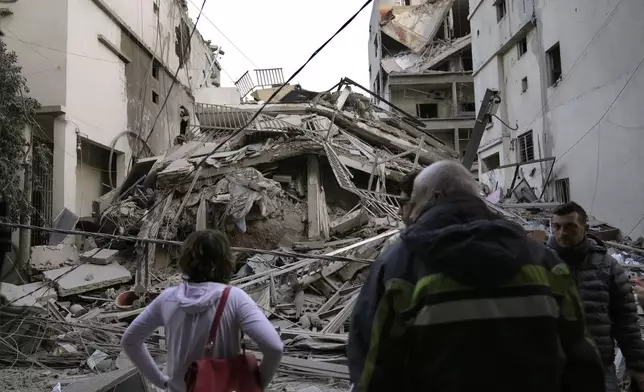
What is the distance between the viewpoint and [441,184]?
1417 mm

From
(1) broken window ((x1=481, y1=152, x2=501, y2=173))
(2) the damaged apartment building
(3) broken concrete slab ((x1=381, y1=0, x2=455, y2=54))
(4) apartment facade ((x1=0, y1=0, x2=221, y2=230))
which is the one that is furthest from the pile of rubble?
(3) broken concrete slab ((x1=381, y1=0, x2=455, y2=54))

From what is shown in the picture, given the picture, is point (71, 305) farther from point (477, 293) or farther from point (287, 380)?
point (477, 293)

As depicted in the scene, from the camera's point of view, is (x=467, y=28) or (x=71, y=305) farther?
(x=467, y=28)

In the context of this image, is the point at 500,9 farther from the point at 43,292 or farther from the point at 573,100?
the point at 43,292

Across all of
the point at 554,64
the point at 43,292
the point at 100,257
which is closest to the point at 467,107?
the point at 554,64

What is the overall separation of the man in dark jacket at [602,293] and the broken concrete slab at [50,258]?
10039 millimetres

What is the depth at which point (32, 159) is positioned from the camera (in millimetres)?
11070

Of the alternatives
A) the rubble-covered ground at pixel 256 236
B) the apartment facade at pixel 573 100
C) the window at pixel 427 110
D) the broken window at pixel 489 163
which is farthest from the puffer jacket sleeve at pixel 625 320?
the window at pixel 427 110

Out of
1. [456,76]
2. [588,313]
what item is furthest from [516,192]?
[456,76]

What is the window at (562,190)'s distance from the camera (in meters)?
13.1

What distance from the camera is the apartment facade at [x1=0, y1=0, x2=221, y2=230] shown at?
40.1 ft

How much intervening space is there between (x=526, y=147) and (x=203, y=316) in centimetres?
1587

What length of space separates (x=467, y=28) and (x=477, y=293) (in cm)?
3403

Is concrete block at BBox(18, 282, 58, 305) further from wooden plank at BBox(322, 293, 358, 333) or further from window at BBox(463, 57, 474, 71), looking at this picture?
window at BBox(463, 57, 474, 71)
